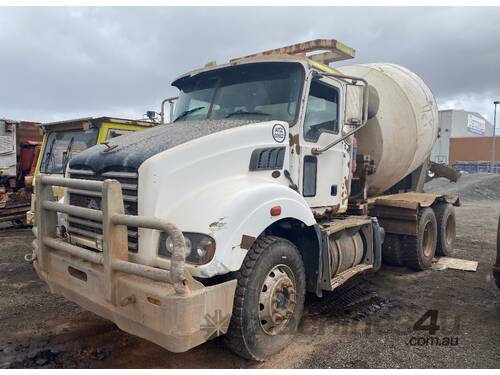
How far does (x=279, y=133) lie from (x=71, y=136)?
216 inches

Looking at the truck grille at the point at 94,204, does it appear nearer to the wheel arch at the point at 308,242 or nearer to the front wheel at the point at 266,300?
the front wheel at the point at 266,300

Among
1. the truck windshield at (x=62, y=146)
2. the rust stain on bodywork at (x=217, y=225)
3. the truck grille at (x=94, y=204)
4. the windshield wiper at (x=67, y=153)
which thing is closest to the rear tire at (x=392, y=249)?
the rust stain on bodywork at (x=217, y=225)

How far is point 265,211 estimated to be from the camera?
10.8 feet

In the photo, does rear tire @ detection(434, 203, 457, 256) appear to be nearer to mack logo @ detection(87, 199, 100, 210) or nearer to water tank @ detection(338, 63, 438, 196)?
water tank @ detection(338, 63, 438, 196)

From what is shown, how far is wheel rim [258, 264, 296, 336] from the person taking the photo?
342 cm

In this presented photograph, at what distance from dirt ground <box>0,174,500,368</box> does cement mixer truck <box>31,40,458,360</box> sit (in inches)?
18.1

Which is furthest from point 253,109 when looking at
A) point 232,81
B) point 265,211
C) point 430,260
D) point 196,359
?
point 430,260

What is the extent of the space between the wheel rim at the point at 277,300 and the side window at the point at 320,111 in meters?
1.50

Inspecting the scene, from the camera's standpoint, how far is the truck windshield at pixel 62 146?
24.8 feet

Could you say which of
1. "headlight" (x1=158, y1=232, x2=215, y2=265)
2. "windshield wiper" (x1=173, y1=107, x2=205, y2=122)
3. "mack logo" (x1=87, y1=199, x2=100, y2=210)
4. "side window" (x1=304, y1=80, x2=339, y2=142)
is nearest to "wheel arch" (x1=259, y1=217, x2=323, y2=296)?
"side window" (x1=304, y1=80, x2=339, y2=142)

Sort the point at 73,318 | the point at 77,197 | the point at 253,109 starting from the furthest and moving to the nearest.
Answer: the point at 73,318, the point at 253,109, the point at 77,197

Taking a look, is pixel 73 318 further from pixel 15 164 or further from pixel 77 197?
pixel 15 164

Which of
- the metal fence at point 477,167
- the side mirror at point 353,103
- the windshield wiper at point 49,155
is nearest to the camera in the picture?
the side mirror at point 353,103

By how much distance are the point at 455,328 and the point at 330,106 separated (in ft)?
9.05
